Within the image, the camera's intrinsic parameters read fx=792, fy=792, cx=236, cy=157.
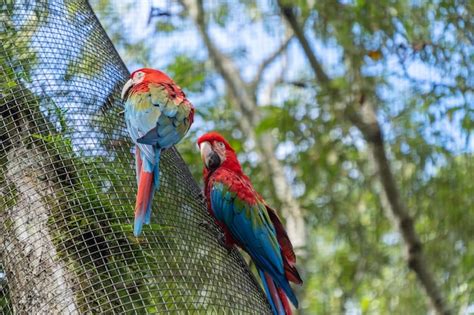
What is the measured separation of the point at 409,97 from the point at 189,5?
2.52 m

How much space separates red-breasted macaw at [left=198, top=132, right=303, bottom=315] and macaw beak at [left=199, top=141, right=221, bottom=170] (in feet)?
0.47

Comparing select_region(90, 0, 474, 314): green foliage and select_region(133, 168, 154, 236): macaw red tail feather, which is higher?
select_region(90, 0, 474, 314): green foliage

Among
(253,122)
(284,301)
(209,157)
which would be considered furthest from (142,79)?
(253,122)

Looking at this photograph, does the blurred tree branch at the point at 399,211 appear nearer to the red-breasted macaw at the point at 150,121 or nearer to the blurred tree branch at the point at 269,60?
the blurred tree branch at the point at 269,60

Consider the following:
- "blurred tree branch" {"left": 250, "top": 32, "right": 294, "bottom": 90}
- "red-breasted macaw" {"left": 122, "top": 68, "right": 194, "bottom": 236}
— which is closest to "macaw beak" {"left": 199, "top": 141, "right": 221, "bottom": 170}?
"red-breasted macaw" {"left": 122, "top": 68, "right": 194, "bottom": 236}

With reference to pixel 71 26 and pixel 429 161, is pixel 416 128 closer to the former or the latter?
pixel 429 161

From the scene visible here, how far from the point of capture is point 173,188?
9.70 feet

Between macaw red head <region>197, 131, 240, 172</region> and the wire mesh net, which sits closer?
the wire mesh net

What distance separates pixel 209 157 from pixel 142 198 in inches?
51.7

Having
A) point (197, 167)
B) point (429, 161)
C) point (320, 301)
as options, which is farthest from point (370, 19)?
point (320, 301)

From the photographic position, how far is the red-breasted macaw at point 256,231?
332 cm

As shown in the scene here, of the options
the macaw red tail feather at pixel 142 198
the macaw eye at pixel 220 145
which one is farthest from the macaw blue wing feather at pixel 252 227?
the macaw red tail feather at pixel 142 198

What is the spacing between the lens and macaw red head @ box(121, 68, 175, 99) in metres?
3.14

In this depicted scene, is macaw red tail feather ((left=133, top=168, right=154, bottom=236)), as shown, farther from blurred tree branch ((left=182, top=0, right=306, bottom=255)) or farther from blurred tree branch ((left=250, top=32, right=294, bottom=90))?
blurred tree branch ((left=250, top=32, right=294, bottom=90))
